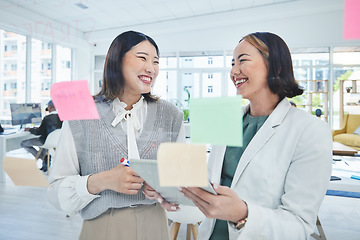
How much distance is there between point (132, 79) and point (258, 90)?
0.27 m

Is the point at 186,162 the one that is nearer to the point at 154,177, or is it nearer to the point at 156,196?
the point at 154,177

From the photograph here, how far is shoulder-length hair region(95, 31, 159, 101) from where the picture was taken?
0.57 metres

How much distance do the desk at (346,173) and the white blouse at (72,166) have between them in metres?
1.18

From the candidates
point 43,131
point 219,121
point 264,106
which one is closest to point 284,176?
point 264,106

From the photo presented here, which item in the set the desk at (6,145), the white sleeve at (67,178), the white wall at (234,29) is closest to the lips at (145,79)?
the white wall at (234,29)

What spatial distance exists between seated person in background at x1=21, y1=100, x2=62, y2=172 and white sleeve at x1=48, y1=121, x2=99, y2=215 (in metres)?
Answer: 0.03

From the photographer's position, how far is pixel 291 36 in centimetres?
60

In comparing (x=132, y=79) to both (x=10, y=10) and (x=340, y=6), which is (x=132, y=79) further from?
(x=340, y=6)

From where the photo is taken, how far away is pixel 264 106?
640 mm

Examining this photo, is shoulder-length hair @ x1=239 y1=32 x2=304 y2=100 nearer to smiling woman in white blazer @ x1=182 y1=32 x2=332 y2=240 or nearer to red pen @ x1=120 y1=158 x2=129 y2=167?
smiling woman in white blazer @ x1=182 y1=32 x2=332 y2=240

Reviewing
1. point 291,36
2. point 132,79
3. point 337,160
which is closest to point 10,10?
point 132,79

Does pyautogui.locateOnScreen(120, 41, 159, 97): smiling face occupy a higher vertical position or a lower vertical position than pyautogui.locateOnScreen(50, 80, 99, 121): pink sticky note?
higher

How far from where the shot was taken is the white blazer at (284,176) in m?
0.54

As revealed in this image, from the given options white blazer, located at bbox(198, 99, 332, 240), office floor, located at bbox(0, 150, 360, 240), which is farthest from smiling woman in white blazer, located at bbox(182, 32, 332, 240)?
office floor, located at bbox(0, 150, 360, 240)
